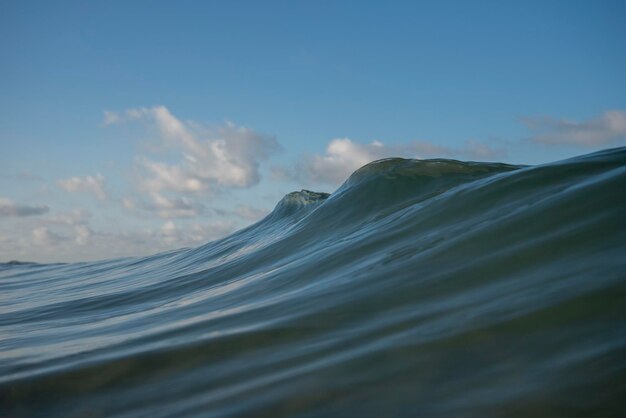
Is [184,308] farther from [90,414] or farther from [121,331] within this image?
[90,414]

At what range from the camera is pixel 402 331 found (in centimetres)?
A: 231

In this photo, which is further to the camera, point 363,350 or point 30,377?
point 30,377

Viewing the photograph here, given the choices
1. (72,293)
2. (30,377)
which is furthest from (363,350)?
(72,293)

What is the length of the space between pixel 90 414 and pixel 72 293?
18.4ft

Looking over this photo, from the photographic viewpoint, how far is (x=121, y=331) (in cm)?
346

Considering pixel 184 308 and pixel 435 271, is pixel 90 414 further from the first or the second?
pixel 184 308

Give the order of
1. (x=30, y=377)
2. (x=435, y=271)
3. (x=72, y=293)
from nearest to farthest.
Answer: (x=30, y=377), (x=435, y=271), (x=72, y=293)

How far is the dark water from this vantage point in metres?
1.71

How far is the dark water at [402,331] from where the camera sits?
1711 mm

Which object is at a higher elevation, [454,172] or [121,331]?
[454,172]

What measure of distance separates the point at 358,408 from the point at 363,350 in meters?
0.48

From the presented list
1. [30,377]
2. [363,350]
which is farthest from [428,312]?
[30,377]

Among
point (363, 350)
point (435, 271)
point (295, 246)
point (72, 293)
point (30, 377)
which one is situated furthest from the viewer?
point (72, 293)

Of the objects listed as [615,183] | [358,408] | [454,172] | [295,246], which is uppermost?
[454,172]
